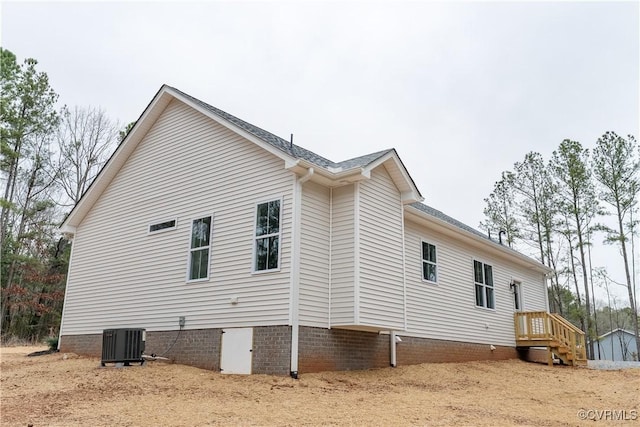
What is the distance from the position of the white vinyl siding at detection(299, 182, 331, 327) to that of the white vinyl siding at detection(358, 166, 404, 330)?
0.75 m

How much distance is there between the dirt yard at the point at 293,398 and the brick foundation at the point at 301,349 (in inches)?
11.6

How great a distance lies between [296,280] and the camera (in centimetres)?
927

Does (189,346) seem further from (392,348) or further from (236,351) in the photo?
(392,348)

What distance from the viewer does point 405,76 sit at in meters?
17.5

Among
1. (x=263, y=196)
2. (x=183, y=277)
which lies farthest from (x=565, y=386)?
(x=183, y=277)

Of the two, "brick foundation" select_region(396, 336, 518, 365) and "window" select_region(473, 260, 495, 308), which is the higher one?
"window" select_region(473, 260, 495, 308)

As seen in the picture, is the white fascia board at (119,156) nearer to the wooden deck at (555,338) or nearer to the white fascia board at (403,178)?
the white fascia board at (403,178)

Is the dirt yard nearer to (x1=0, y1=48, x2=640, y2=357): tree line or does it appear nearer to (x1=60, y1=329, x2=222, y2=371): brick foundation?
(x1=60, y1=329, x2=222, y2=371): brick foundation

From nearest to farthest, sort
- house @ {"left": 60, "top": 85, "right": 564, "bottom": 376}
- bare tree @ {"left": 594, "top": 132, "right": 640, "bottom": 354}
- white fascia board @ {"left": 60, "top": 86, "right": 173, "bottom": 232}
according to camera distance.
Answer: house @ {"left": 60, "top": 85, "right": 564, "bottom": 376} < white fascia board @ {"left": 60, "top": 86, "right": 173, "bottom": 232} < bare tree @ {"left": 594, "top": 132, "right": 640, "bottom": 354}

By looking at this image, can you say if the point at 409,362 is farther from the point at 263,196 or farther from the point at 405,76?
the point at 405,76

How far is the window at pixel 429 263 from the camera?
537 inches

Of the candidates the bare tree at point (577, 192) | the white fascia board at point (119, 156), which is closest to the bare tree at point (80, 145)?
the white fascia board at point (119, 156)

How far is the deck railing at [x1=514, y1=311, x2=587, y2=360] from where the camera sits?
15.9 metres

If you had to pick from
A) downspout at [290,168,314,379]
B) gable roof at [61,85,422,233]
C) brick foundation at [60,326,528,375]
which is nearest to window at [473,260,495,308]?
brick foundation at [60,326,528,375]
